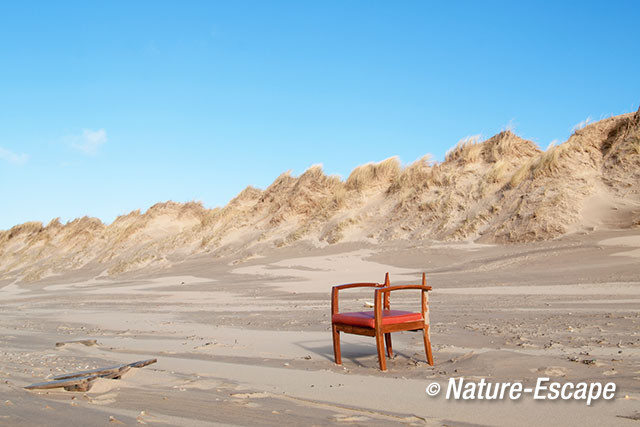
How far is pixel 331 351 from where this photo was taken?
20.2ft

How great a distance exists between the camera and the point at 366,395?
412 cm

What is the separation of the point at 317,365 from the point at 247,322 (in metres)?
3.82

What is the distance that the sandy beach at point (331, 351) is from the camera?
358 cm

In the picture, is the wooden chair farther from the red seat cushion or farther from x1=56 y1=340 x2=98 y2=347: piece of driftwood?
x1=56 y1=340 x2=98 y2=347: piece of driftwood

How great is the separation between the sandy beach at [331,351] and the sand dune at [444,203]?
2418 mm

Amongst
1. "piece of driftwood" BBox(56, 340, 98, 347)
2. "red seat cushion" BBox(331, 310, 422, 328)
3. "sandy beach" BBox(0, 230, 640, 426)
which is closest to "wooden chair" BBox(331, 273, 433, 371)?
"red seat cushion" BBox(331, 310, 422, 328)

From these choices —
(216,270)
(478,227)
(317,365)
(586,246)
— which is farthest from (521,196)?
(317,365)

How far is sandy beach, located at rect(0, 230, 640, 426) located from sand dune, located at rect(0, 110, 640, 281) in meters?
2.42

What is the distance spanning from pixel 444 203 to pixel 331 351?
15.8 m

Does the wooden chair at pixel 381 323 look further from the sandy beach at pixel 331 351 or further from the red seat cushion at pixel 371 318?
the sandy beach at pixel 331 351

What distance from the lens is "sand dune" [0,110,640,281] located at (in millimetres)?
17203

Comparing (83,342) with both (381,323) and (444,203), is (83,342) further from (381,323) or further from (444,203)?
(444,203)

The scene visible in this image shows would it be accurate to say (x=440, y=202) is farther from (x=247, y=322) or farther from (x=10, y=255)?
(x=10, y=255)

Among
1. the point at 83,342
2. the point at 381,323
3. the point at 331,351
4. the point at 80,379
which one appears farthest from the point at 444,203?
the point at 80,379
